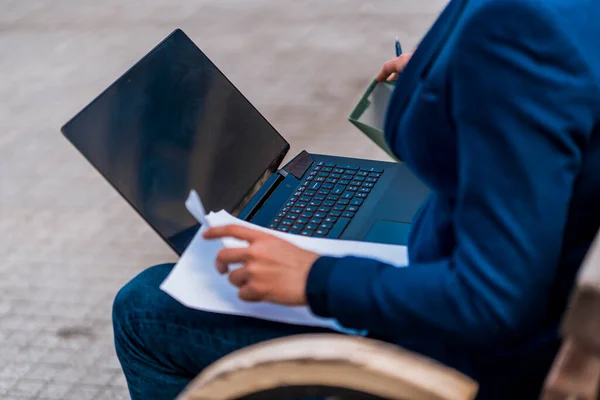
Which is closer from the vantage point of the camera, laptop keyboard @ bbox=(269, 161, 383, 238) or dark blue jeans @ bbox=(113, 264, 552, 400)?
dark blue jeans @ bbox=(113, 264, 552, 400)

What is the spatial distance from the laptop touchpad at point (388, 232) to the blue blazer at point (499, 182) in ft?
1.00

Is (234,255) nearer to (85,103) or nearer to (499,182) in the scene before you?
(499,182)

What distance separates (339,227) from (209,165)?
214mm

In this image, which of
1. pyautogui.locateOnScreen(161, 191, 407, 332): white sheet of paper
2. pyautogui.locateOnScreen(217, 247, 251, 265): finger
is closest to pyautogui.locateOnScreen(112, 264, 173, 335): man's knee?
pyautogui.locateOnScreen(161, 191, 407, 332): white sheet of paper

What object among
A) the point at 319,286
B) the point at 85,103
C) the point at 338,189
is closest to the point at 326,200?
the point at 338,189

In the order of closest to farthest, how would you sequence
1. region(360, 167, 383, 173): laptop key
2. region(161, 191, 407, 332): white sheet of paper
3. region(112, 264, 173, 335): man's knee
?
region(161, 191, 407, 332): white sheet of paper, region(112, 264, 173, 335): man's knee, region(360, 167, 383, 173): laptop key

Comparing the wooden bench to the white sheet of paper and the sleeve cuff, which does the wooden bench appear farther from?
the white sheet of paper

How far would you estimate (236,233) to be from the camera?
2.45ft

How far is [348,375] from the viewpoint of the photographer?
51 cm

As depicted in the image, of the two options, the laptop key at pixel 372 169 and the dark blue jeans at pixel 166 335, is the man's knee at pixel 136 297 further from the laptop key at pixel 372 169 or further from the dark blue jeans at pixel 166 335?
the laptop key at pixel 372 169

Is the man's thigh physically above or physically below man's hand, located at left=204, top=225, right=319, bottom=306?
below

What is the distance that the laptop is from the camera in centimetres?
97

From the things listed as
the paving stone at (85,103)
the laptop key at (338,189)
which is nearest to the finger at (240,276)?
the laptop key at (338,189)

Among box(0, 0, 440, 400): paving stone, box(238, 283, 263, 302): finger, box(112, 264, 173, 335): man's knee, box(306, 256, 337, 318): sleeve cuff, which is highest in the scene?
box(238, 283, 263, 302): finger
